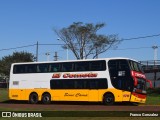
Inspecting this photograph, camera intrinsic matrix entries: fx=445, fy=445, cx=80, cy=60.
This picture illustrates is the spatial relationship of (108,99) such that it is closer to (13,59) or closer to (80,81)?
(80,81)

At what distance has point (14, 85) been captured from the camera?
38.8m

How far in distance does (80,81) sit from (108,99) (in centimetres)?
288

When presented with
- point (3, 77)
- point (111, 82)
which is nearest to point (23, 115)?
point (111, 82)

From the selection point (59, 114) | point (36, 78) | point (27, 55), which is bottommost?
point (59, 114)

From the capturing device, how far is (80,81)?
3519 cm

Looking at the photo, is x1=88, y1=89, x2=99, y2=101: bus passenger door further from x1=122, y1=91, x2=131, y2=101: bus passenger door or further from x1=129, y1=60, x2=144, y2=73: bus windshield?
x1=129, y1=60, x2=144, y2=73: bus windshield

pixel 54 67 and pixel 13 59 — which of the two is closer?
pixel 54 67

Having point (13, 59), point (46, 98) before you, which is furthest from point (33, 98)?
point (13, 59)

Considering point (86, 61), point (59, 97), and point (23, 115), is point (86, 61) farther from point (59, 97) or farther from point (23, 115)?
point (23, 115)

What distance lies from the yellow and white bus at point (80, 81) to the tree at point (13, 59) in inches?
2309

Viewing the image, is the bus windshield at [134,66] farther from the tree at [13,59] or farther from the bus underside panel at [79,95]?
the tree at [13,59]

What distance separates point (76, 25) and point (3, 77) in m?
33.3

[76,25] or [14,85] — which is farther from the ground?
[76,25]

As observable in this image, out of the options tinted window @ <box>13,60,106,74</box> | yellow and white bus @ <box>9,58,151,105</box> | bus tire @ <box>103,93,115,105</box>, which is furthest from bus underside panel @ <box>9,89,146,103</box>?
tinted window @ <box>13,60,106,74</box>
